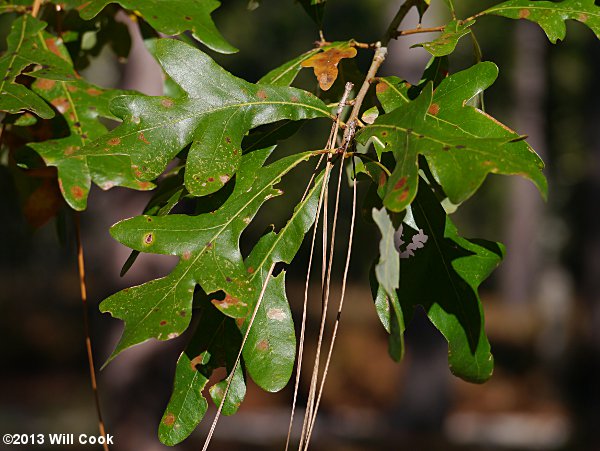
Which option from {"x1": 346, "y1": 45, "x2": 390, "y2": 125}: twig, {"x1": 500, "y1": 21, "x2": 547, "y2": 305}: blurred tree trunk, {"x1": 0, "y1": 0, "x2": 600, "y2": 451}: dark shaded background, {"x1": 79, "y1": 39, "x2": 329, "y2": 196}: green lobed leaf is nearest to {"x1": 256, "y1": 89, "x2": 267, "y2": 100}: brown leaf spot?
{"x1": 79, "y1": 39, "x2": 329, "y2": 196}: green lobed leaf

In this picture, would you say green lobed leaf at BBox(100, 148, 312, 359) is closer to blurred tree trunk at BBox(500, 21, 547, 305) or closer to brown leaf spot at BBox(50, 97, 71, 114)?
brown leaf spot at BBox(50, 97, 71, 114)

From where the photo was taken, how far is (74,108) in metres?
1.25

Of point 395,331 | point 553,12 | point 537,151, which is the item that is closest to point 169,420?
point 395,331

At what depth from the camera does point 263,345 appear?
1.00 metres

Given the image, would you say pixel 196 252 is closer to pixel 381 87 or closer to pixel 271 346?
pixel 271 346

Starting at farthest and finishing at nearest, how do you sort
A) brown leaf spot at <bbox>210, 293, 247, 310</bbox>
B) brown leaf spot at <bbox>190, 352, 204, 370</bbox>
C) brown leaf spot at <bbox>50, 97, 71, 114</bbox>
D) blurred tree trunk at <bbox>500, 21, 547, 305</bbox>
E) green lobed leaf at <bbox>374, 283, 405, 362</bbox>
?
blurred tree trunk at <bbox>500, 21, 547, 305</bbox> < brown leaf spot at <bbox>50, 97, 71, 114</bbox> < brown leaf spot at <bbox>190, 352, 204, 370</bbox> < brown leaf spot at <bbox>210, 293, 247, 310</bbox> < green lobed leaf at <bbox>374, 283, 405, 362</bbox>

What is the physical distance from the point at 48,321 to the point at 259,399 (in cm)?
787

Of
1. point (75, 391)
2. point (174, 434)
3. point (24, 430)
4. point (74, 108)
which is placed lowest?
point (75, 391)

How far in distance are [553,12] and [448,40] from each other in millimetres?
250

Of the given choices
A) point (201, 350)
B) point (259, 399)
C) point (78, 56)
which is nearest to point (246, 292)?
point (201, 350)

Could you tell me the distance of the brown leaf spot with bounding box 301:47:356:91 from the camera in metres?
1.10

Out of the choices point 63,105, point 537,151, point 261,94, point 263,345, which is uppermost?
point 261,94

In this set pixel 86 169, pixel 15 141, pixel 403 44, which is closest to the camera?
pixel 86 169

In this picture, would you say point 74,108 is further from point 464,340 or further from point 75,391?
point 75,391
